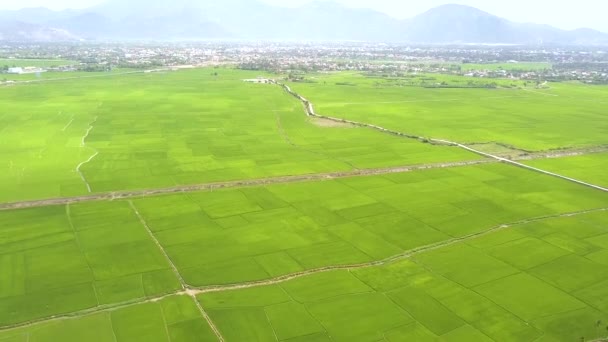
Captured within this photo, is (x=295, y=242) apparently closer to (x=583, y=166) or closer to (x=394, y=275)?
(x=394, y=275)

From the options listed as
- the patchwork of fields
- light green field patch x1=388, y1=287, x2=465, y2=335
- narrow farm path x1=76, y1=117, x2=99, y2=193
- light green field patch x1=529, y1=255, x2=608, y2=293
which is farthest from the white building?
light green field patch x1=529, y1=255, x2=608, y2=293

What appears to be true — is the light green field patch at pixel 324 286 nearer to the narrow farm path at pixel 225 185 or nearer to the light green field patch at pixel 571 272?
the light green field patch at pixel 571 272

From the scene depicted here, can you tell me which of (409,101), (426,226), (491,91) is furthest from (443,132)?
(491,91)

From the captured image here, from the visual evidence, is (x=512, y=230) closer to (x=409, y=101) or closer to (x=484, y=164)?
(x=484, y=164)

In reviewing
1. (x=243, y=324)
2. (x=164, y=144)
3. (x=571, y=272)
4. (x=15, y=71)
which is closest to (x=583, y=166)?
(x=571, y=272)

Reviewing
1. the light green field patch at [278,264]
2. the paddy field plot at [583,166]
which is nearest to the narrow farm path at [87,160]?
the light green field patch at [278,264]
